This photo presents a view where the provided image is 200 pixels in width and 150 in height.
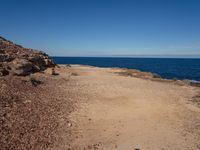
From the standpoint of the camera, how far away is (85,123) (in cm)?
1136

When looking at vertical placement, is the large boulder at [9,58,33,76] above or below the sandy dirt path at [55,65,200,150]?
above

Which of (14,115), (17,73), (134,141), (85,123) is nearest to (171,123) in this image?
(134,141)

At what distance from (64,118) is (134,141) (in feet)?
12.8

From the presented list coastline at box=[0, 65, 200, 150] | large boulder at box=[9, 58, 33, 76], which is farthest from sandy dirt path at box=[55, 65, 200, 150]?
large boulder at box=[9, 58, 33, 76]

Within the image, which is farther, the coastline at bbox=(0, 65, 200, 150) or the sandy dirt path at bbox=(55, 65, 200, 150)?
the sandy dirt path at bbox=(55, 65, 200, 150)

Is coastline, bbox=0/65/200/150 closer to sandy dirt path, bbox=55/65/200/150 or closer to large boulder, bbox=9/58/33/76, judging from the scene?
sandy dirt path, bbox=55/65/200/150

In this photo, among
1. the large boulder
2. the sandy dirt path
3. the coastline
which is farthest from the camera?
the large boulder

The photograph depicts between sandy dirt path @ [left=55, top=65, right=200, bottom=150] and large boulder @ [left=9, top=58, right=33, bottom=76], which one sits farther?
large boulder @ [left=9, top=58, right=33, bottom=76]

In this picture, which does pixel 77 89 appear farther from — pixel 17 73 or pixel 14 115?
pixel 14 115

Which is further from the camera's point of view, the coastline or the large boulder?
the large boulder

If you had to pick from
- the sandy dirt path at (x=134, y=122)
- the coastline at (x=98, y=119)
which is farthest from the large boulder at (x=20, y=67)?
the sandy dirt path at (x=134, y=122)

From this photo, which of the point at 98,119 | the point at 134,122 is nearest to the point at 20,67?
the point at 98,119

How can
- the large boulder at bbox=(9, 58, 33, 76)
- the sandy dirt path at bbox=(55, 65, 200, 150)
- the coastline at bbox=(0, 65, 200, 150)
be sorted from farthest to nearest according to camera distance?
1. the large boulder at bbox=(9, 58, 33, 76)
2. the sandy dirt path at bbox=(55, 65, 200, 150)
3. the coastline at bbox=(0, 65, 200, 150)

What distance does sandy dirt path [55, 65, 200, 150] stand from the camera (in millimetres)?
9320
